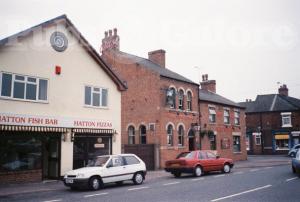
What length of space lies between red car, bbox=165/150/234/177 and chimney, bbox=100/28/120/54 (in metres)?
14.7

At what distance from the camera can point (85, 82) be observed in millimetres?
19906

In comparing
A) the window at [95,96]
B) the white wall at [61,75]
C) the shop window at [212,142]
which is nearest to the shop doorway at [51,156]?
the white wall at [61,75]

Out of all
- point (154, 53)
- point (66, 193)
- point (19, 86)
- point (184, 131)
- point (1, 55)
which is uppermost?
point (154, 53)

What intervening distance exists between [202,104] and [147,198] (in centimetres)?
2112

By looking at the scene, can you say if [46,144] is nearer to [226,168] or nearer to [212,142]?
[226,168]

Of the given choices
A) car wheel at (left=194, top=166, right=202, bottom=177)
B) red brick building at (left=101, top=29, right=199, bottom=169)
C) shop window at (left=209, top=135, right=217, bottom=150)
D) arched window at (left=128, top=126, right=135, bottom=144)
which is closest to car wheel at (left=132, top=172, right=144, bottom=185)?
car wheel at (left=194, top=166, right=202, bottom=177)

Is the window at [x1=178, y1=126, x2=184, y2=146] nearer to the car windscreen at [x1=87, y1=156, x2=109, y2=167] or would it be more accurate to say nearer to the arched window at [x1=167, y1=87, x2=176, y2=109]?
the arched window at [x1=167, y1=87, x2=176, y2=109]

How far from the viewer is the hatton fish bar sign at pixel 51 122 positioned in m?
15.8

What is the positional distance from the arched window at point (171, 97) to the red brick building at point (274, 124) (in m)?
26.0

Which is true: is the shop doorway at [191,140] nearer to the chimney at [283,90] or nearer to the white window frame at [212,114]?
the white window frame at [212,114]

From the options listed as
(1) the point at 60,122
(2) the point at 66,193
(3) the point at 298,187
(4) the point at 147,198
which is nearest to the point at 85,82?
(1) the point at 60,122

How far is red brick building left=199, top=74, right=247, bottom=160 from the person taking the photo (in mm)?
31484

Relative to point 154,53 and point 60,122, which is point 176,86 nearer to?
point 154,53

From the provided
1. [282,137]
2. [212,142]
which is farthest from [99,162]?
[282,137]
